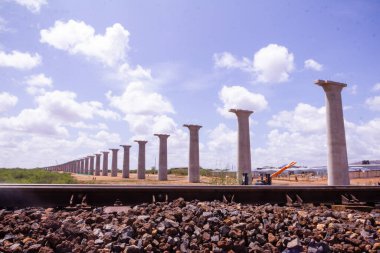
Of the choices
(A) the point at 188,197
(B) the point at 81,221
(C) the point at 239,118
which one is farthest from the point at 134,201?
(C) the point at 239,118

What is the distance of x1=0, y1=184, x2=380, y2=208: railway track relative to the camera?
20.5ft

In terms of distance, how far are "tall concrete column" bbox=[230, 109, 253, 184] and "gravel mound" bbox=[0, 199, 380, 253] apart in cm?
2036

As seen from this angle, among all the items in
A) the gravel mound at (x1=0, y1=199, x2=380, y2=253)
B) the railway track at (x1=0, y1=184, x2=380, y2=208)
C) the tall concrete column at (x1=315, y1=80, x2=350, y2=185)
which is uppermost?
the tall concrete column at (x1=315, y1=80, x2=350, y2=185)

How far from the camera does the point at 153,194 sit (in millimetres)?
6836

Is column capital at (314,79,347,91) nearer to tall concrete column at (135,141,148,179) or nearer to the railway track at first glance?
the railway track

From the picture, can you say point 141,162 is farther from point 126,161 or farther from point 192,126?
point 192,126

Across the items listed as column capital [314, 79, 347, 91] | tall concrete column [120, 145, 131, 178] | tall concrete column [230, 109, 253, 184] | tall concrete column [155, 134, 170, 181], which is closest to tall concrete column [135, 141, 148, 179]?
tall concrete column [120, 145, 131, 178]

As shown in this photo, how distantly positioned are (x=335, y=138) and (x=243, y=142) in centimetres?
789

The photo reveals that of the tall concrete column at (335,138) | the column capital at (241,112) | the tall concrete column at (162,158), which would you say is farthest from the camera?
the tall concrete column at (162,158)

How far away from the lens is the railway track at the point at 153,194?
20.5 ft

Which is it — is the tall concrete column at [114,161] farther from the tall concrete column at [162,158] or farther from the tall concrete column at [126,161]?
the tall concrete column at [162,158]

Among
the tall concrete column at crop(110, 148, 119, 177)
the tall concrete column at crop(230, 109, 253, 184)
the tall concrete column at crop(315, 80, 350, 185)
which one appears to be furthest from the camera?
the tall concrete column at crop(110, 148, 119, 177)

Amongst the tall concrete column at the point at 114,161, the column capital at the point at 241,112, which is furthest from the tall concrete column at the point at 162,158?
the tall concrete column at the point at 114,161

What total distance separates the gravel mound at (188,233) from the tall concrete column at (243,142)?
20357mm
